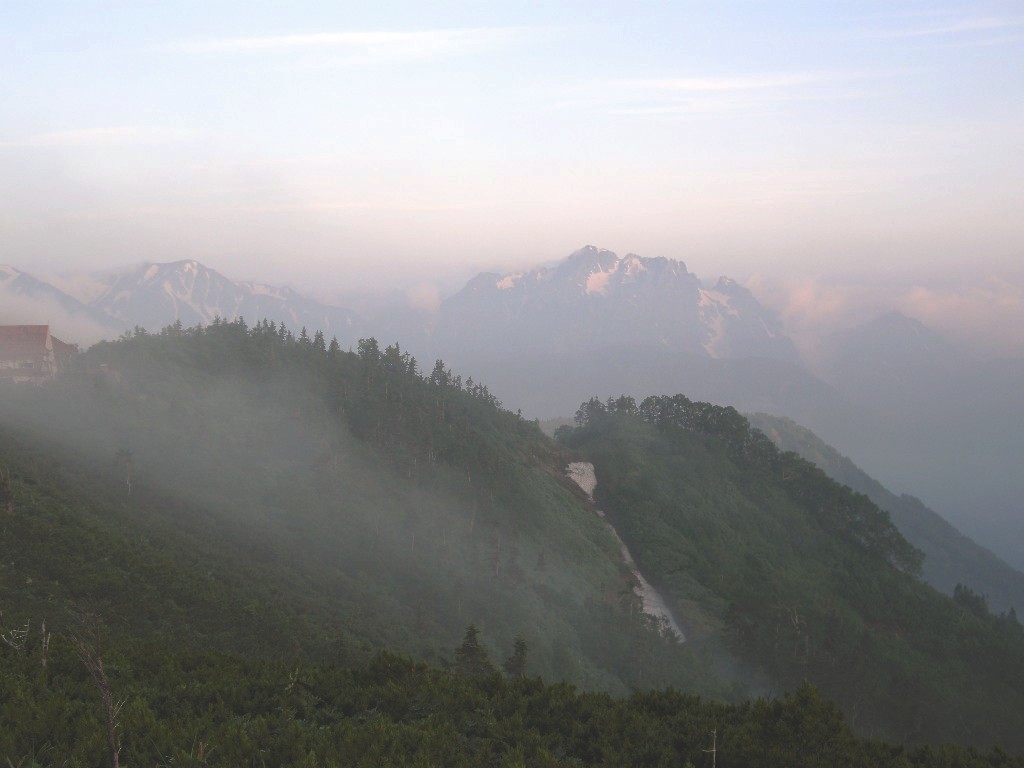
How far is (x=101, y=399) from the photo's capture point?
6975 cm

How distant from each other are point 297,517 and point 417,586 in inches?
500

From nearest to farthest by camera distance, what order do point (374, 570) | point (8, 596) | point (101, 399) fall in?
point (8, 596)
point (374, 570)
point (101, 399)

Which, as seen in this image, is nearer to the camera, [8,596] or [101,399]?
[8,596]

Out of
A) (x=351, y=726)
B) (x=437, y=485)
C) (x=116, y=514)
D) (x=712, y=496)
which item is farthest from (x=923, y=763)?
(x=712, y=496)

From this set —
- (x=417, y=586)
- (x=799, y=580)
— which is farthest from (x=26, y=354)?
(x=799, y=580)

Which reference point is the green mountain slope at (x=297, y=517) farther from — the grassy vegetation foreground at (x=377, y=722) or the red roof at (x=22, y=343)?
the grassy vegetation foreground at (x=377, y=722)

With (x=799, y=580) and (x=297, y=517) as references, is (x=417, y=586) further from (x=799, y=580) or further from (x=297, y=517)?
(x=799, y=580)

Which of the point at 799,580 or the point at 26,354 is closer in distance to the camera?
the point at 26,354

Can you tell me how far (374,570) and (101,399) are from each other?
32.7m

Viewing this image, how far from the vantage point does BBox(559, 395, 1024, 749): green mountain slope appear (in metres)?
64.6

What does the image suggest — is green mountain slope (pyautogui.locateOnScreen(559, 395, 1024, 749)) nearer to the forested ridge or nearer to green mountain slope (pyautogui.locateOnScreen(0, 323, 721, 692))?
the forested ridge

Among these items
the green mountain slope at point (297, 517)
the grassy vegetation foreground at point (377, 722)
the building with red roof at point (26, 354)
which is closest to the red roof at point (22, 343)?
the building with red roof at point (26, 354)

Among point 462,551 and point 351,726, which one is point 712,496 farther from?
point 351,726

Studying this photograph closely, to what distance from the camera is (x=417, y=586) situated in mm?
60312
